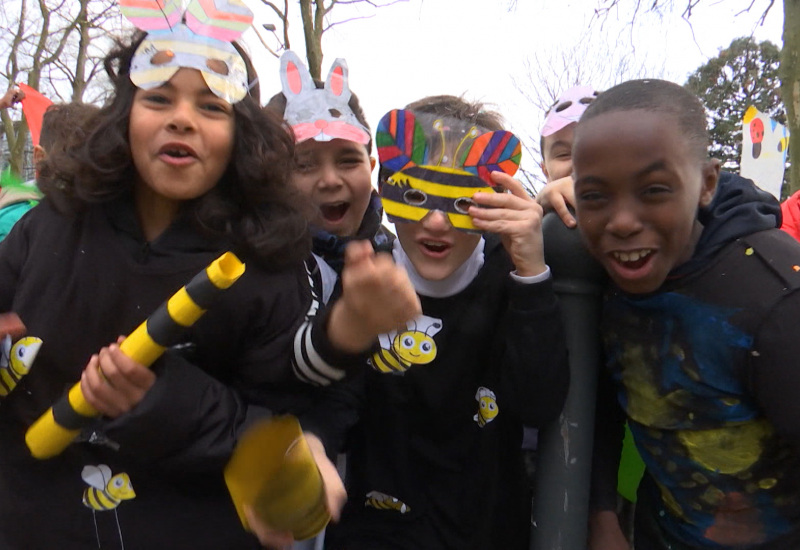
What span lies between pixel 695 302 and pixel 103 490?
4.85 feet

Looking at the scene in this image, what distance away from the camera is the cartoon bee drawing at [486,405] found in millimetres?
2018

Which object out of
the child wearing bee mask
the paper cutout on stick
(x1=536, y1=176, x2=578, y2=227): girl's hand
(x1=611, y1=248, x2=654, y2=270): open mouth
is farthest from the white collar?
the paper cutout on stick

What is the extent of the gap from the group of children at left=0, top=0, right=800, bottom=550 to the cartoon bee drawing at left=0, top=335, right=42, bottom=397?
21mm

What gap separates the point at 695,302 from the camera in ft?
5.41

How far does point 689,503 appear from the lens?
1.78 metres

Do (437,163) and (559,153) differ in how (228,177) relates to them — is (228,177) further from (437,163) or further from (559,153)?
(559,153)

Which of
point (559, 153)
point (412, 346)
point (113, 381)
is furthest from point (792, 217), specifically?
point (113, 381)

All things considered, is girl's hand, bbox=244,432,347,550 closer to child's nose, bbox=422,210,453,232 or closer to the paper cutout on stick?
child's nose, bbox=422,210,453,232

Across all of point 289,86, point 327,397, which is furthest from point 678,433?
point 289,86

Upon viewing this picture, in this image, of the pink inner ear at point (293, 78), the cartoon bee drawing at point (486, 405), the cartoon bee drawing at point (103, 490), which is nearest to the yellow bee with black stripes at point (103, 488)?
the cartoon bee drawing at point (103, 490)

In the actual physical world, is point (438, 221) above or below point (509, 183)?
below

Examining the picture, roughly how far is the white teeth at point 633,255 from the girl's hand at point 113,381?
44.4 inches

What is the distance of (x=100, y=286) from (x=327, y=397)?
630 millimetres

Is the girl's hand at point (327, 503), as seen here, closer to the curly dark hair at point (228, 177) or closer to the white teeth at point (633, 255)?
the curly dark hair at point (228, 177)
